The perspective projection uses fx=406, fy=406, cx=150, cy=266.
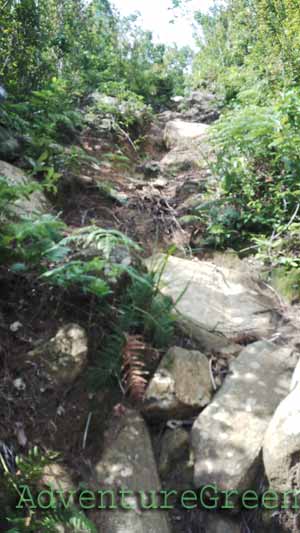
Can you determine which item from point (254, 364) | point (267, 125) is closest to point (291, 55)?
point (267, 125)

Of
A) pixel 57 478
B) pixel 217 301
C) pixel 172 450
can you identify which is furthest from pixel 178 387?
pixel 217 301

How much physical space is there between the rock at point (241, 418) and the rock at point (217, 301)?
1.13 ft

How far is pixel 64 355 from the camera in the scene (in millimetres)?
2387

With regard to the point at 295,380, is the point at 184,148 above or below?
above

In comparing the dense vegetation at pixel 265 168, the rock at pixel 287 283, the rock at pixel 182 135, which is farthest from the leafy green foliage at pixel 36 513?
the rock at pixel 182 135

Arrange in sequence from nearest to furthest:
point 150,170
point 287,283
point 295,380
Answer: point 295,380 < point 287,283 < point 150,170

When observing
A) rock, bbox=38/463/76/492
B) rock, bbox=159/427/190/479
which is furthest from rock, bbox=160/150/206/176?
rock, bbox=38/463/76/492

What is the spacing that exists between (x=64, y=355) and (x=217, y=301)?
6.05 feet

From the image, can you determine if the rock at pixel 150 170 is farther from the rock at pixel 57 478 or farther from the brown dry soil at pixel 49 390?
the rock at pixel 57 478

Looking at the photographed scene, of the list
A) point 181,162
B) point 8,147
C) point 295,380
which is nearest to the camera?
point 295,380

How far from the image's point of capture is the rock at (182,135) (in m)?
7.46

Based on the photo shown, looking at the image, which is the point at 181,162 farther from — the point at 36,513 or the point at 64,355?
the point at 36,513

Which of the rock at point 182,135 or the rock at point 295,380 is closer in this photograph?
the rock at point 295,380

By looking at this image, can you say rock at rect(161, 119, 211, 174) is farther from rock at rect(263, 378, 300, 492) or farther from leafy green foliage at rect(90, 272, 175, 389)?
rock at rect(263, 378, 300, 492)
